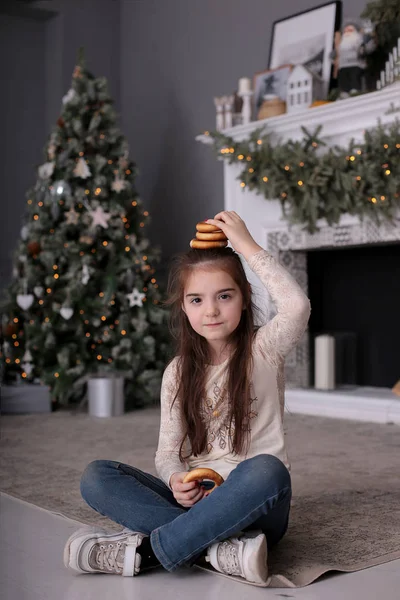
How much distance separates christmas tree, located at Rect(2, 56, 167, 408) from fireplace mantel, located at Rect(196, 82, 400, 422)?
0.63 metres

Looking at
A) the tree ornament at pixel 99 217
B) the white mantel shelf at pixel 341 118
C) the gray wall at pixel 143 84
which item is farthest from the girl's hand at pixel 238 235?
the gray wall at pixel 143 84

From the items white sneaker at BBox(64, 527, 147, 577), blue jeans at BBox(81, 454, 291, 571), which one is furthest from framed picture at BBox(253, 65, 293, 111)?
white sneaker at BBox(64, 527, 147, 577)

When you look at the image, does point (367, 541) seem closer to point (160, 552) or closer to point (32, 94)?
point (160, 552)

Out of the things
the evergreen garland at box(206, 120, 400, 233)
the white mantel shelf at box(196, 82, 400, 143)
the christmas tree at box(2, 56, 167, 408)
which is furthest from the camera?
the christmas tree at box(2, 56, 167, 408)

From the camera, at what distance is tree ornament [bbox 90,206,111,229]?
443cm

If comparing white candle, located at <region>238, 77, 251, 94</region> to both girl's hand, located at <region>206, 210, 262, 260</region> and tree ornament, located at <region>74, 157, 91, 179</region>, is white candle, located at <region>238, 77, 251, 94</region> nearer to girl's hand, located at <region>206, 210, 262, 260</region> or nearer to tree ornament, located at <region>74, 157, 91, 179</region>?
tree ornament, located at <region>74, 157, 91, 179</region>

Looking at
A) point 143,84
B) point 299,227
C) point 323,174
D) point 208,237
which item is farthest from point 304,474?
point 143,84

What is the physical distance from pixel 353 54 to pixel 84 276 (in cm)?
187

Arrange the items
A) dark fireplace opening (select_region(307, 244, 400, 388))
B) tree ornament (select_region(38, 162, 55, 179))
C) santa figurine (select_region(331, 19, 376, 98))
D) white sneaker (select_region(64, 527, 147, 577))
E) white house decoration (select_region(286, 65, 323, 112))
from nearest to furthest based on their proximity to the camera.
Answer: white sneaker (select_region(64, 527, 147, 577)) < santa figurine (select_region(331, 19, 376, 98)) < white house decoration (select_region(286, 65, 323, 112)) < dark fireplace opening (select_region(307, 244, 400, 388)) < tree ornament (select_region(38, 162, 55, 179))

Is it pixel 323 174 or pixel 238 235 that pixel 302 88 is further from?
pixel 238 235

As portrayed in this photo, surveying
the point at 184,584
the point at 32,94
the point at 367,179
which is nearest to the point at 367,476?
the point at 184,584

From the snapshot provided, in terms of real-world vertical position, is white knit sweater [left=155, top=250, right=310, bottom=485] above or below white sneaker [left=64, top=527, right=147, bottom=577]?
above

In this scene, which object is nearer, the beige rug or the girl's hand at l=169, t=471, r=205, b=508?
the girl's hand at l=169, t=471, r=205, b=508

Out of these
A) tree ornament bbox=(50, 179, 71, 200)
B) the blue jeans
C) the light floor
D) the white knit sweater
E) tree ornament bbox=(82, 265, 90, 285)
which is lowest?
the light floor
